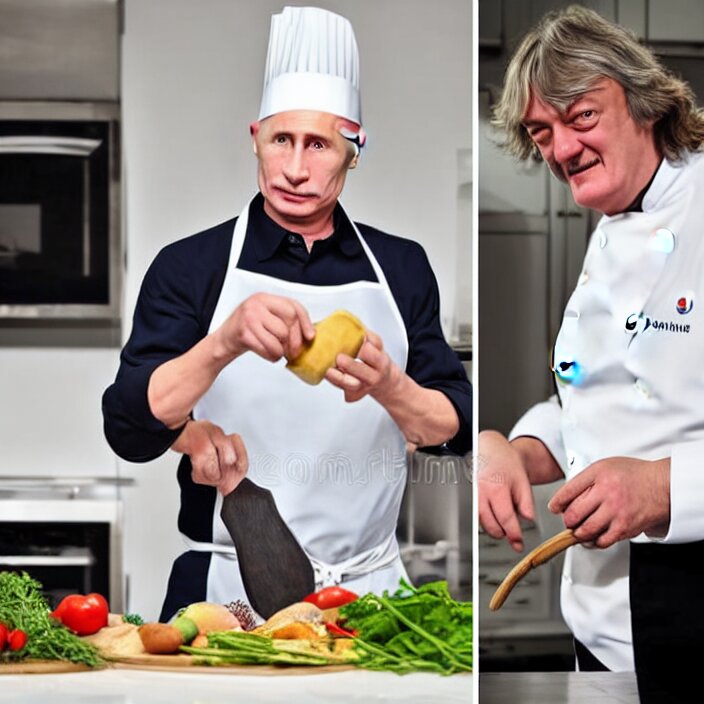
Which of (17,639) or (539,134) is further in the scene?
(539,134)

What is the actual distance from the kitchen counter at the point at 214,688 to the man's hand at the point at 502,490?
354mm

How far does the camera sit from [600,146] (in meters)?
2.42

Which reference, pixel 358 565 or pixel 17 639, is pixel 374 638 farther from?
pixel 17 639

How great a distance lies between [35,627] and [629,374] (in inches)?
52.4

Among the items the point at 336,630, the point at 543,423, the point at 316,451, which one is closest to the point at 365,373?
the point at 316,451

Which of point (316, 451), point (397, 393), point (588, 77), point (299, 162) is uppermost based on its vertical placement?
point (588, 77)

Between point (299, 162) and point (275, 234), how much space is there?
16 centimetres

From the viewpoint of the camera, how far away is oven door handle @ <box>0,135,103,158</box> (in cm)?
237

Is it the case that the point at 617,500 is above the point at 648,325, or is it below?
below

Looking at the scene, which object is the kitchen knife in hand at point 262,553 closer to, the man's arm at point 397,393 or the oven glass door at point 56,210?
the man's arm at point 397,393

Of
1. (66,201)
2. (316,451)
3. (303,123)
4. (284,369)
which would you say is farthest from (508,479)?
(66,201)

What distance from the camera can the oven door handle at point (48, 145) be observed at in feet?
7.79

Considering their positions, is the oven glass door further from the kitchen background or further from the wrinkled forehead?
the wrinkled forehead

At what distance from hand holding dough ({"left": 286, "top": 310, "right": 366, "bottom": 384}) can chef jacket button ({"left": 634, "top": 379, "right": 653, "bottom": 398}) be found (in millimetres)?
607
